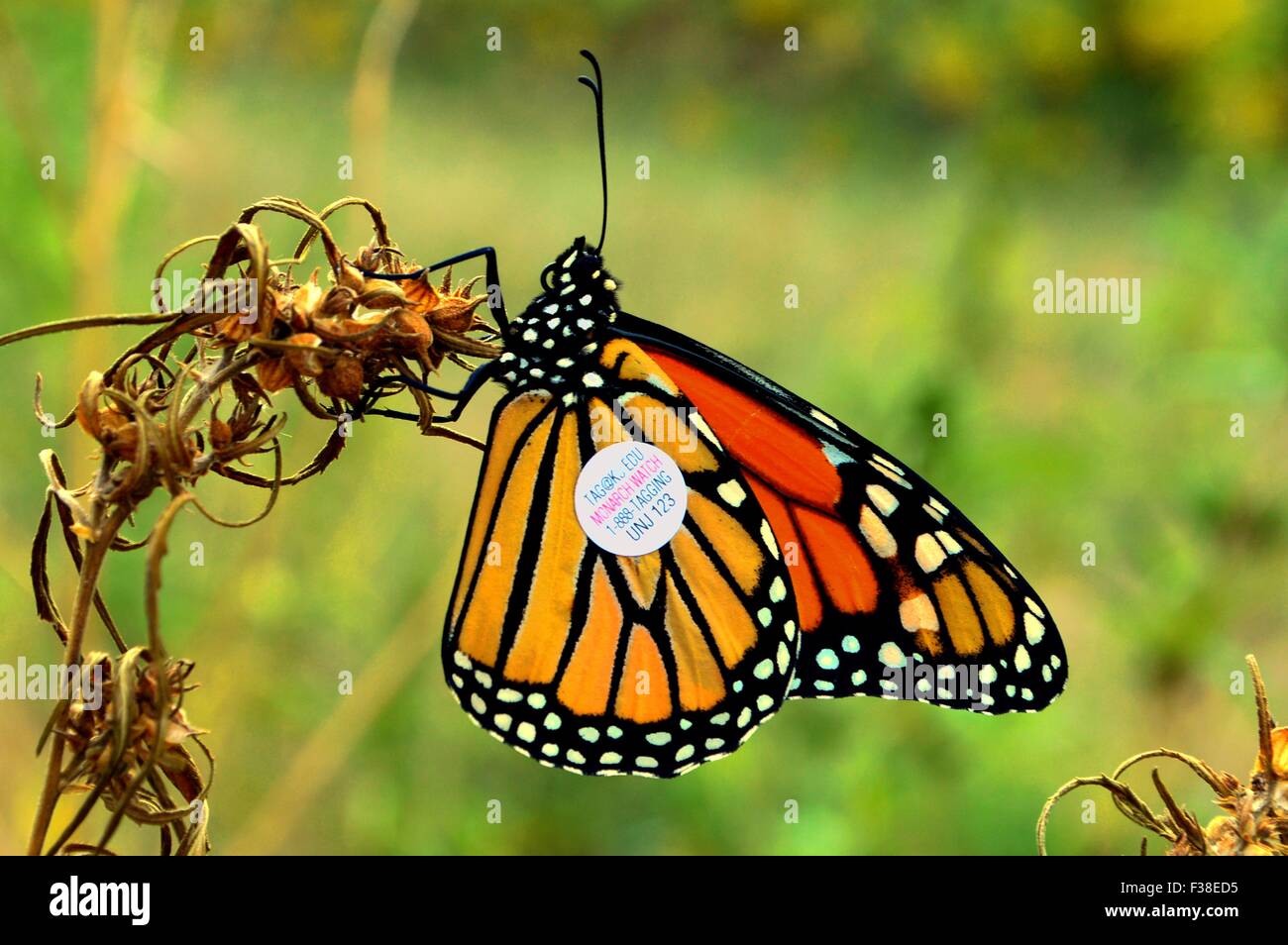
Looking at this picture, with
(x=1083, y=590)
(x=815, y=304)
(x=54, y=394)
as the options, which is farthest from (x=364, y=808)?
(x=815, y=304)

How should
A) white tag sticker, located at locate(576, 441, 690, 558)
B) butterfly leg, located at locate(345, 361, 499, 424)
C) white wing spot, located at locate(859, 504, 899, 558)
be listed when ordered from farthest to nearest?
white wing spot, located at locate(859, 504, 899, 558), white tag sticker, located at locate(576, 441, 690, 558), butterfly leg, located at locate(345, 361, 499, 424)

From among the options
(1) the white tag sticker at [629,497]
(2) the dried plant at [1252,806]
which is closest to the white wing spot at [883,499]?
(1) the white tag sticker at [629,497]

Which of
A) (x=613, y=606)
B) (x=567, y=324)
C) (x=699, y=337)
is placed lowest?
(x=613, y=606)

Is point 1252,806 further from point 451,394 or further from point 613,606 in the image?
point 613,606

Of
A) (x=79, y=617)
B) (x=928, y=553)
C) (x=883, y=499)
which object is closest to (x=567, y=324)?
(x=883, y=499)

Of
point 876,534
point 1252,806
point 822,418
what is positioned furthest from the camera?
point 876,534

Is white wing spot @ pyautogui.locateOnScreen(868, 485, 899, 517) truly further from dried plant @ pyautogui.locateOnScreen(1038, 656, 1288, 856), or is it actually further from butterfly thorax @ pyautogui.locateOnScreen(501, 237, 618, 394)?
dried plant @ pyautogui.locateOnScreen(1038, 656, 1288, 856)

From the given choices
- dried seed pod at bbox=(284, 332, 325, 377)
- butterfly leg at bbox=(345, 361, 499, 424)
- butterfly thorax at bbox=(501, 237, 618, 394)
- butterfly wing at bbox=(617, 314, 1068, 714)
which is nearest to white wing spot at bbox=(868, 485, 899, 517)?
butterfly wing at bbox=(617, 314, 1068, 714)
